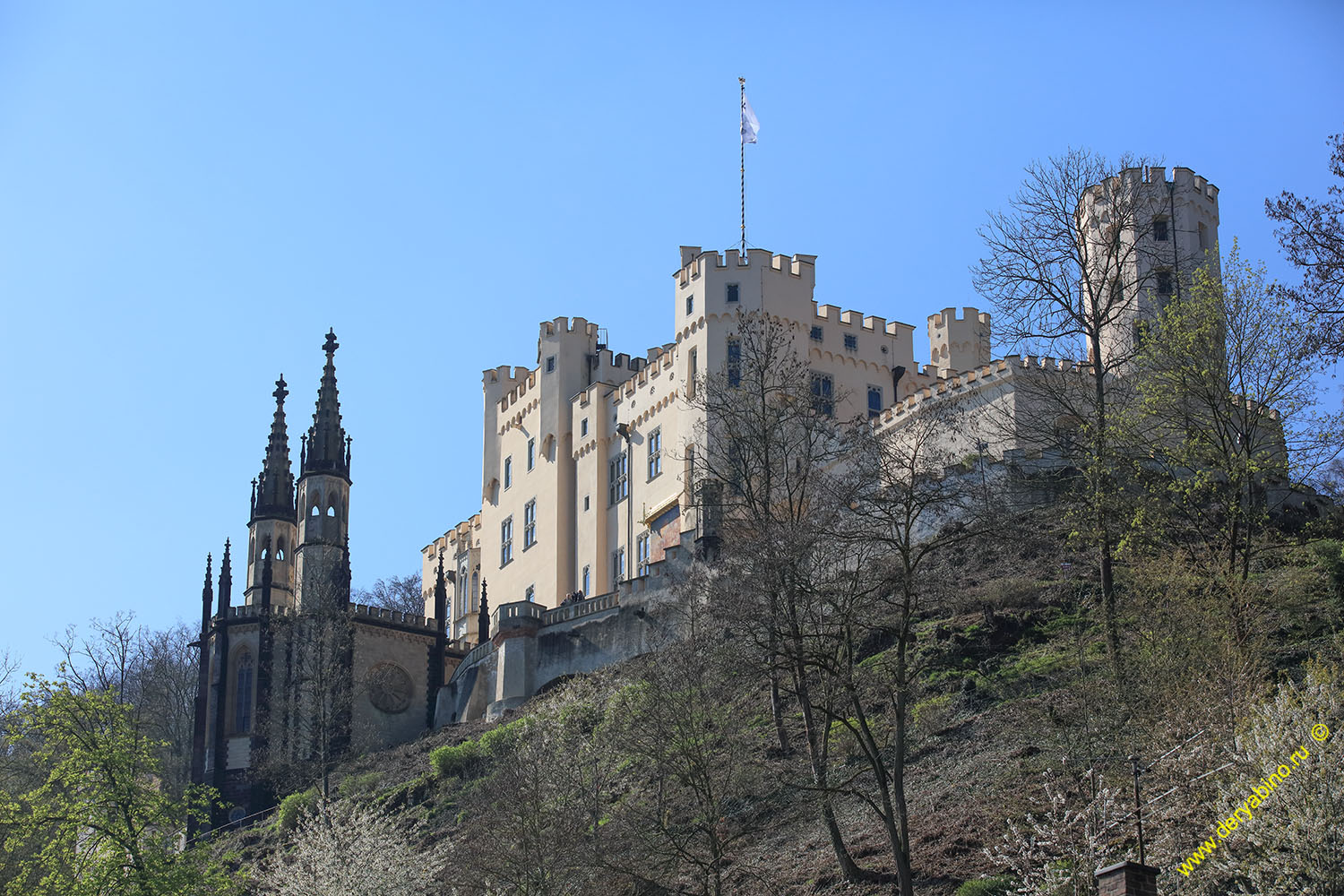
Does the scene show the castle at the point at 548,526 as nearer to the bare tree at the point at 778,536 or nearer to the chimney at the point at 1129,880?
the bare tree at the point at 778,536

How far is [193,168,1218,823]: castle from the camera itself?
62.0 m

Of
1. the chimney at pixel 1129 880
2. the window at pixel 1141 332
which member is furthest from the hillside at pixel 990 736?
the window at pixel 1141 332

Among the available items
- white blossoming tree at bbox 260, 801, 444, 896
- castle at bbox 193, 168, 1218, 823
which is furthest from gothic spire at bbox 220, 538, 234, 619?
white blossoming tree at bbox 260, 801, 444, 896

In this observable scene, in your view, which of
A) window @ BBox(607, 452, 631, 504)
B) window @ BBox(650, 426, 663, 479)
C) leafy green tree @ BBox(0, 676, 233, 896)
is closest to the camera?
leafy green tree @ BBox(0, 676, 233, 896)

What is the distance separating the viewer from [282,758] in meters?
64.2

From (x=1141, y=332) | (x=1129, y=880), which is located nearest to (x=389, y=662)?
(x=1141, y=332)

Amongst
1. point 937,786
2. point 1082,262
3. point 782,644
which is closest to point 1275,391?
point 1082,262

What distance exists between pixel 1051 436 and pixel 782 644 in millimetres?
8251

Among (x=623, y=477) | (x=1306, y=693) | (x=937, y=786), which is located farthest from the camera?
(x=623, y=477)

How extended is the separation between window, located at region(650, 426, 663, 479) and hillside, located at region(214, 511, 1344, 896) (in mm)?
20643

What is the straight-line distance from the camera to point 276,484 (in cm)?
8031

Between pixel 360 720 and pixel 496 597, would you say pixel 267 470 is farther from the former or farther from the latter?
pixel 360 720

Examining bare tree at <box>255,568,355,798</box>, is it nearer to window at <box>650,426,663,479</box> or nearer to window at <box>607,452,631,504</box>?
window at <box>607,452,631,504</box>

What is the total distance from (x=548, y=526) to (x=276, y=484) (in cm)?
1335
